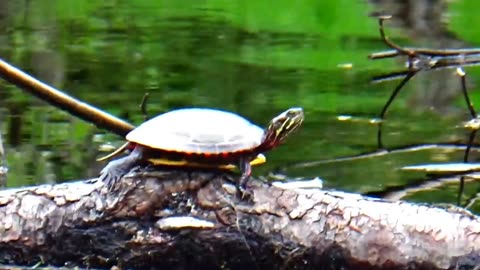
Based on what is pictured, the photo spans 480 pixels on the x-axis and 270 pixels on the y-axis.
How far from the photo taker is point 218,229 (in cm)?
341

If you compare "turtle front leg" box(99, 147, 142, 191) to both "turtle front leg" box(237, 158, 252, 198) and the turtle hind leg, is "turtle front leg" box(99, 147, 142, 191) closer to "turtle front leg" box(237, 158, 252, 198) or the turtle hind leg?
the turtle hind leg

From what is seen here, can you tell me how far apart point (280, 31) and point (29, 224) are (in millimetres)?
9928

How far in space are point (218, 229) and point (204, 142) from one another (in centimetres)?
26

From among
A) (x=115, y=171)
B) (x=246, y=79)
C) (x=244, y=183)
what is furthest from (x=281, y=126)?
(x=246, y=79)

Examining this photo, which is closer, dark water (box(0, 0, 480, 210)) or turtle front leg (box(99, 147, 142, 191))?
turtle front leg (box(99, 147, 142, 191))

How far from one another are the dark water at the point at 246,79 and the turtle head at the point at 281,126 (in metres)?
1.57

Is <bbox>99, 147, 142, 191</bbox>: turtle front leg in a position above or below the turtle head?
below

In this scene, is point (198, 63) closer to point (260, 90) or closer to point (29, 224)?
point (260, 90)

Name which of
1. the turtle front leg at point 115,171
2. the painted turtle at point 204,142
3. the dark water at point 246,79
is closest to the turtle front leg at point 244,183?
the painted turtle at point 204,142

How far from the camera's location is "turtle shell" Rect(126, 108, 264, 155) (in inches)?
133

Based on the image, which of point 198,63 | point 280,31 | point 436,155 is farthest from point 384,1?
point 436,155

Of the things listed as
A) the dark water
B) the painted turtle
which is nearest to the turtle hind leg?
the painted turtle

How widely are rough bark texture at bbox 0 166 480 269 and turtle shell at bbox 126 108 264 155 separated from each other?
10 cm

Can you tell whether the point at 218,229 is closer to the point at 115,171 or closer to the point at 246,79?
the point at 115,171
